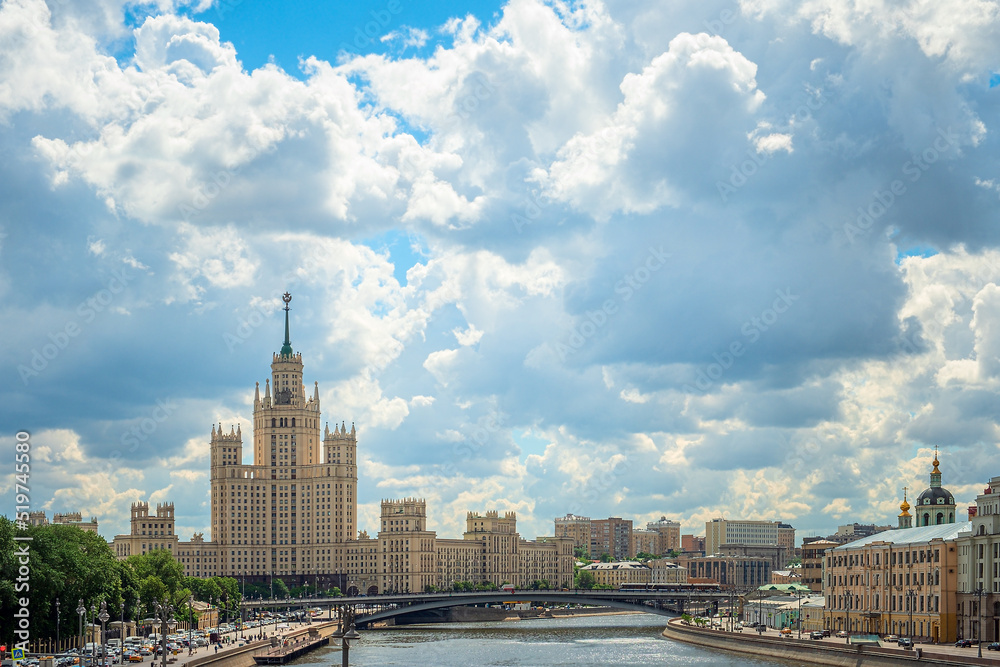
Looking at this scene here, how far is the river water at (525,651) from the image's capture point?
13375cm

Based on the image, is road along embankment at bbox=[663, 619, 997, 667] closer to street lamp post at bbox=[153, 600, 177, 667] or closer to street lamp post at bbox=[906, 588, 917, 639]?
street lamp post at bbox=[906, 588, 917, 639]

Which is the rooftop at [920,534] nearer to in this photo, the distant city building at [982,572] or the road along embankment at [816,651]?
the distant city building at [982,572]

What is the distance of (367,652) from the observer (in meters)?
152

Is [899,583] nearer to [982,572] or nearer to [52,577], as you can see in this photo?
[982,572]

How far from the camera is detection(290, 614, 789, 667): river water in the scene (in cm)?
13375

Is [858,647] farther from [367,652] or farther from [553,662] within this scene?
[367,652]

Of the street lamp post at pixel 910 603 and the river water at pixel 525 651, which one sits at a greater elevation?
the street lamp post at pixel 910 603

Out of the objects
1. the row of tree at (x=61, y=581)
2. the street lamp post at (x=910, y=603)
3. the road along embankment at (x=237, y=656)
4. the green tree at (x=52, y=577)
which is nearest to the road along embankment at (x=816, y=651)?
the street lamp post at (x=910, y=603)

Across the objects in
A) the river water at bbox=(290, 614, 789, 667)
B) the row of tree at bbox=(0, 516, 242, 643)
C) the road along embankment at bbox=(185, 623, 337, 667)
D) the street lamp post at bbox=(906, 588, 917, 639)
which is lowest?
the river water at bbox=(290, 614, 789, 667)

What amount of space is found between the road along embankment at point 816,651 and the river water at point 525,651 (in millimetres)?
1945

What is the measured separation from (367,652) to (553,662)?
2795 centimetres

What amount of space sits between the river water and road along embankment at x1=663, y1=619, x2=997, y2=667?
195 centimetres

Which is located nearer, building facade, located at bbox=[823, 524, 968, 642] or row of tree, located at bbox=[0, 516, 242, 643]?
row of tree, located at bbox=[0, 516, 242, 643]

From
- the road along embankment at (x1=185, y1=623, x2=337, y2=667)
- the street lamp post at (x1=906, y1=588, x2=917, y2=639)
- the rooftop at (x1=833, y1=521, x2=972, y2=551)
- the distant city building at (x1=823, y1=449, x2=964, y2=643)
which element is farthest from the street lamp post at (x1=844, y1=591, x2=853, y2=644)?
the road along embankment at (x1=185, y1=623, x2=337, y2=667)
